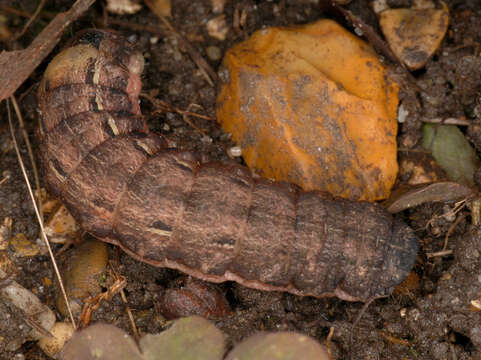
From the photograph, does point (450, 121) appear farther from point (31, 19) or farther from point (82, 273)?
point (31, 19)

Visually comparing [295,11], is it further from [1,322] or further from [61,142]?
[1,322]

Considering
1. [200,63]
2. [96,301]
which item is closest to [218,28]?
[200,63]

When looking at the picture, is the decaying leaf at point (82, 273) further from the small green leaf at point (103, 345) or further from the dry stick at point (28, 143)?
the small green leaf at point (103, 345)

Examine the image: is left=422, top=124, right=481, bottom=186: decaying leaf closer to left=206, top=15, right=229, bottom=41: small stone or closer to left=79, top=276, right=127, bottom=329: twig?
left=206, top=15, right=229, bottom=41: small stone

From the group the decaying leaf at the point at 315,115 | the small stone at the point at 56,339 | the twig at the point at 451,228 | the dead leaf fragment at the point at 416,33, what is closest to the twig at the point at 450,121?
the decaying leaf at the point at 315,115

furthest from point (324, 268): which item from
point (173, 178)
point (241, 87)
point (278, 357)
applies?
point (241, 87)

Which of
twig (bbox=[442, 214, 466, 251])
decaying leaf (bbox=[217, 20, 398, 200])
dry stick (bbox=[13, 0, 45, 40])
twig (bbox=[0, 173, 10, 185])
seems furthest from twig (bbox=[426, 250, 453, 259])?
dry stick (bbox=[13, 0, 45, 40])
